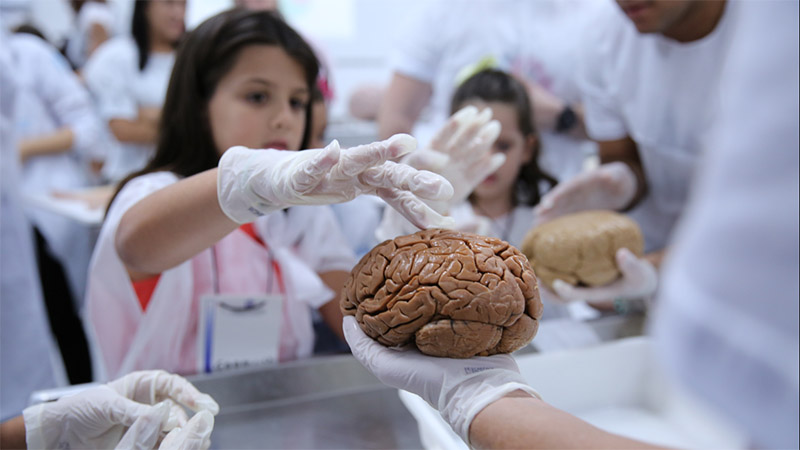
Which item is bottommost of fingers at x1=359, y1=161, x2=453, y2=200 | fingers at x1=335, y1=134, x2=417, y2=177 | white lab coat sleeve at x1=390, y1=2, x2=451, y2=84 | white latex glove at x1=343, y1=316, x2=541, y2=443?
white latex glove at x1=343, y1=316, x2=541, y2=443

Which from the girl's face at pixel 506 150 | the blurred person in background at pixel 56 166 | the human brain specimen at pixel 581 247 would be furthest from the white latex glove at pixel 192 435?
the blurred person in background at pixel 56 166

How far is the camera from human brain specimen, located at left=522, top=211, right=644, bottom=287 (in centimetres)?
134

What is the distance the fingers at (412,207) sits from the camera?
858 millimetres

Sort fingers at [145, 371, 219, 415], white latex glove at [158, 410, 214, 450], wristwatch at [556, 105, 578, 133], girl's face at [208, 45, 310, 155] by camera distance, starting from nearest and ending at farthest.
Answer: white latex glove at [158, 410, 214, 450] < fingers at [145, 371, 219, 415] < girl's face at [208, 45, 310, 155] < wristwatch at [556, 105, 578, 133]

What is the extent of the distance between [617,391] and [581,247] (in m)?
0.34

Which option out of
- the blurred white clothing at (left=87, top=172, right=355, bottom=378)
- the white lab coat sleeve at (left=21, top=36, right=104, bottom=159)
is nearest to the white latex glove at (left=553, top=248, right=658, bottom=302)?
the blurred white clothing at (left=87, top=172, right=355, bottom=378)

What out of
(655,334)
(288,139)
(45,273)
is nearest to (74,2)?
(45,273)

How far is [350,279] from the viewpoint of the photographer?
882 millimetres

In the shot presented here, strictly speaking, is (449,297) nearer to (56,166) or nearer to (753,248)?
(753,248)

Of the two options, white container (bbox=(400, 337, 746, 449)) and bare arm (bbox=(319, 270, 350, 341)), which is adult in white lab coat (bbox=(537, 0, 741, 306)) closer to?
white container (bbox=(400, 337, 746, 449))

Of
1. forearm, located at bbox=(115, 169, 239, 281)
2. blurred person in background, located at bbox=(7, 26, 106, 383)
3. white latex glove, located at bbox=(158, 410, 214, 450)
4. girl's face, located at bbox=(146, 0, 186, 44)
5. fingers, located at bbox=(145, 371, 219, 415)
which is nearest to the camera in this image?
white latex glove, located at bbox=(158, 410, 214, 450)

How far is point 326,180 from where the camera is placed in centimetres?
83

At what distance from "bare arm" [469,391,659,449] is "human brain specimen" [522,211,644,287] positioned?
0.70m

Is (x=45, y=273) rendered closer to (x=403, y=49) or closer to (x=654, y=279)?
(x=403, y=49)
